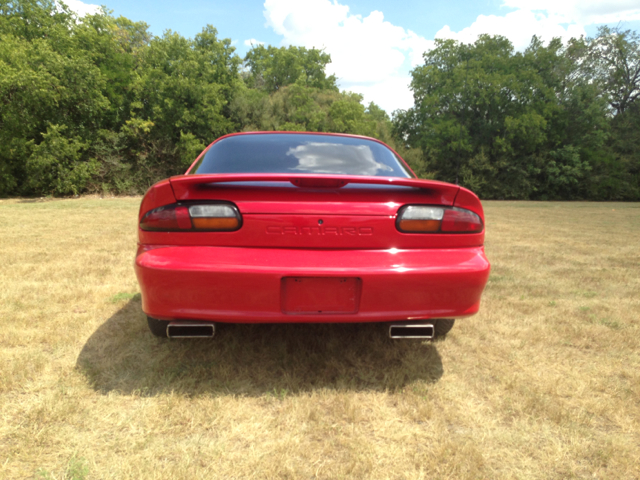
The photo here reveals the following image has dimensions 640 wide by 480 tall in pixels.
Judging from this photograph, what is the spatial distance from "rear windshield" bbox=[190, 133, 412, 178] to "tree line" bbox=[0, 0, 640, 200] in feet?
69.1

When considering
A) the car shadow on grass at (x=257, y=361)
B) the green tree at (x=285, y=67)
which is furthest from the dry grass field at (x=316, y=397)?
the green tree at (x=285, y=67)

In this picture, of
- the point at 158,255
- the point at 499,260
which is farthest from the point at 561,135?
the point at 158,255

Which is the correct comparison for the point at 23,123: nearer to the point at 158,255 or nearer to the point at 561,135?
the point at 158,255

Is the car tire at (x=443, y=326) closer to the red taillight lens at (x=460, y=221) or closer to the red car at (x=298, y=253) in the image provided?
the red car at (x=298, y=253)

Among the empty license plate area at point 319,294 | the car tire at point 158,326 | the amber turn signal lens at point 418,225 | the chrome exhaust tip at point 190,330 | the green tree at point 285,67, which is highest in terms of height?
the green tree at point 285,67

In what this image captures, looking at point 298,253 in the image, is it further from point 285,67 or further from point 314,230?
point 285,67

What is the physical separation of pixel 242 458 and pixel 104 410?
78 cm

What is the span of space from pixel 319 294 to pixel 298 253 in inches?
8.7

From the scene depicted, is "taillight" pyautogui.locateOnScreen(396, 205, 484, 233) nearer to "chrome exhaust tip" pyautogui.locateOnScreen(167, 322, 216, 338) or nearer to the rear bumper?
the rear bumper

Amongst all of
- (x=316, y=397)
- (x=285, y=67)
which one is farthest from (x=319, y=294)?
(x=285, y=67)

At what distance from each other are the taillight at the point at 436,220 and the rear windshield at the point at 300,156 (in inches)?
21.0

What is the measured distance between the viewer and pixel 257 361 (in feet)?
7.77

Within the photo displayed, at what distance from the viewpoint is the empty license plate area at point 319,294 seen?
187cm

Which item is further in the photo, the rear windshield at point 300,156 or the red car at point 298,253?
the rear windshield at point 300,156
